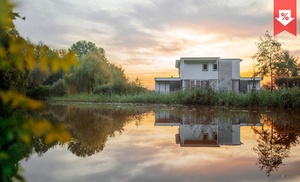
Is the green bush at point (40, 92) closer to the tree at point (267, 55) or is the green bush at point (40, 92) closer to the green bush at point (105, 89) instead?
the green bush at point (105, 89)

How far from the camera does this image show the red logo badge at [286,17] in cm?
1280

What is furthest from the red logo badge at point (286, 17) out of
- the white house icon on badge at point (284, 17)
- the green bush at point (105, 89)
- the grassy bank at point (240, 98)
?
the green bush at point (105, 89)

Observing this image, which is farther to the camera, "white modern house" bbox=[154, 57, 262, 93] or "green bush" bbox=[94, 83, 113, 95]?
"white modern house" bbox=[154, 57, 262, 93]

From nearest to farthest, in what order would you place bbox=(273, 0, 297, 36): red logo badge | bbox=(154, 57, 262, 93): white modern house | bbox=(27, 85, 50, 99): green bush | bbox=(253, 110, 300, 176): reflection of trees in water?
bbox=(253, 110, 300, 176): reflection of trees in water, bbox=(273, 0, 297, 36): red logo badge, bbox=(27, 85, 50, 99): green bush, bbox=(154, 57, 262, 93): white modern house

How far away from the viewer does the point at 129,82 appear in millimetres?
30203

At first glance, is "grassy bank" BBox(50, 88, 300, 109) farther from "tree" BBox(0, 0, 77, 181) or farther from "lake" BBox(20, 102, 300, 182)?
"tree" BBox(0, 0, 77, 181)

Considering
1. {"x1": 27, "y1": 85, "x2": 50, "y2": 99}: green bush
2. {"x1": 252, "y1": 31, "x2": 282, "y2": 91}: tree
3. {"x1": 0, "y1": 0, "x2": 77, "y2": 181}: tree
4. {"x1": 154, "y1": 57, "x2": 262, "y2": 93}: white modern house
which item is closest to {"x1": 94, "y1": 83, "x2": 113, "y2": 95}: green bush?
{"x1": 27, "y1": 85, "x2": 50, "y2": 99}: green bush

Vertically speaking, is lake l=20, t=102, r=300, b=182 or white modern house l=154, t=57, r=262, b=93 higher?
white modern house l=154, t=57, r=262, b=93

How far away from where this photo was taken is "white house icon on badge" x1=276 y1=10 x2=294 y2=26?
13.6 m

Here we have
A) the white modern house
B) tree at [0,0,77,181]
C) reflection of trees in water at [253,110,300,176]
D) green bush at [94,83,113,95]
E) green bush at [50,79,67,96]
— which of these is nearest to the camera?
tree at [0,0,77,181]

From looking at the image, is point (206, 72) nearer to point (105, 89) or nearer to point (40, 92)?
point (105, 89)

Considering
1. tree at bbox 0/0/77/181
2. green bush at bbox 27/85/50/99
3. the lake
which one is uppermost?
green bush at bbox 27/85/50/99

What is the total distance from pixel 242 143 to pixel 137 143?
1.99 meters

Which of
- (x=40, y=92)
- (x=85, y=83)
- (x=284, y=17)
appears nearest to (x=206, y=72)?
(x=85, y=83)
